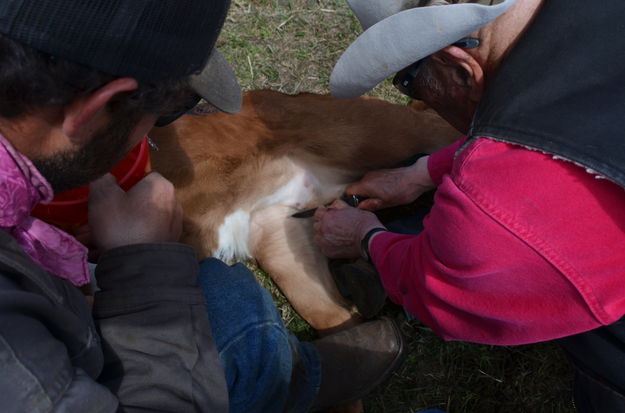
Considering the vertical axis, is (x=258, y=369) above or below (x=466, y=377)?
above

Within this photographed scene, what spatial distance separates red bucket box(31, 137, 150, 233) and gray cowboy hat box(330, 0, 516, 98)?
2.78ft

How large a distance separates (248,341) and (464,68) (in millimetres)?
1154

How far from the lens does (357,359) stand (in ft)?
8.20

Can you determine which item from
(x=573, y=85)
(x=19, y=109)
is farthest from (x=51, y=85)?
(x=573, y=85)

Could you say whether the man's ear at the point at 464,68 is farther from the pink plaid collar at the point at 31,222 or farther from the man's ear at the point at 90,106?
the pink plaid collar at the point at 31,222

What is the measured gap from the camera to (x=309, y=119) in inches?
100

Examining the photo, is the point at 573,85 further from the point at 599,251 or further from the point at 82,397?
the point at 82,397

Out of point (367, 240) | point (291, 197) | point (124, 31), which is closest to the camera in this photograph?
point (124, 31)

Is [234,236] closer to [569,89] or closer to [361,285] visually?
[361,285]

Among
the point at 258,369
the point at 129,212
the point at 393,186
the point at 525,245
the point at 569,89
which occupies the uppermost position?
the point at 569,89

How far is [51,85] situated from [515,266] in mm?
1090

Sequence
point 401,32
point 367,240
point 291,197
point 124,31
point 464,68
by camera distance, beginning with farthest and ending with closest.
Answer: point 291,197 < point 367,240 < point 464,68 < point 401,32 < point 124,31

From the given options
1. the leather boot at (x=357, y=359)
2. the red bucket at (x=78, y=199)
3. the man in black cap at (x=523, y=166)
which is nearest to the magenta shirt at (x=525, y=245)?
the man in black cap at (x=523, y=166)

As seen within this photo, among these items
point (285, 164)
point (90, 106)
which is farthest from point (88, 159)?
point (285, 164)
